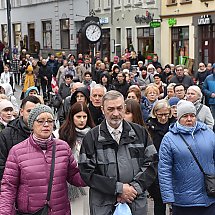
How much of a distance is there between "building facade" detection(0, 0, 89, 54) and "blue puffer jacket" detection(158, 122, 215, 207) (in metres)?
34.9

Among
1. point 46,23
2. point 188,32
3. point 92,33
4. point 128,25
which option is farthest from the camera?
point 46,23

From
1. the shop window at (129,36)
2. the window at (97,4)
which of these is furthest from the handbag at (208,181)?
the window at (97,4)

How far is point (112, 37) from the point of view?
3647 centimetres

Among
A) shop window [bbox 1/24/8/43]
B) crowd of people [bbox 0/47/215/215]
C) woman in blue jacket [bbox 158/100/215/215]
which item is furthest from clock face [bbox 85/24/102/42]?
shop window [bbox 1/24/8/43]

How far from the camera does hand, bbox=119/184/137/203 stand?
4.62 m

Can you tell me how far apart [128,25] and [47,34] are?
47.9 feet

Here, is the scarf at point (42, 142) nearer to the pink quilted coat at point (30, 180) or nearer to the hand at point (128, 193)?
the pink quilted coat at point (30, 180)

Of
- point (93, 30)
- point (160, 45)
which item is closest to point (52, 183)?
point (93, 30)

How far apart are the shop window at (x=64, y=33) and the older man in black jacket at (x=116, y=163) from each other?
128ft

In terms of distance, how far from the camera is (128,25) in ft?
113

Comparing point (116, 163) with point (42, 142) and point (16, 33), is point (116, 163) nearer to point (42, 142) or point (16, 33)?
point (42, 142)

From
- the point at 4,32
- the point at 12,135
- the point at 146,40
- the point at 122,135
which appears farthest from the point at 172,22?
the point at 4,32

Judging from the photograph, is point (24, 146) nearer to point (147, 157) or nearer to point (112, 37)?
point (147, 157)

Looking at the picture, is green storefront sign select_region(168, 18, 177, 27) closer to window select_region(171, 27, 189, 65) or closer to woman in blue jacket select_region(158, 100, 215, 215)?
window select_region(171, 27, 189, 65)
